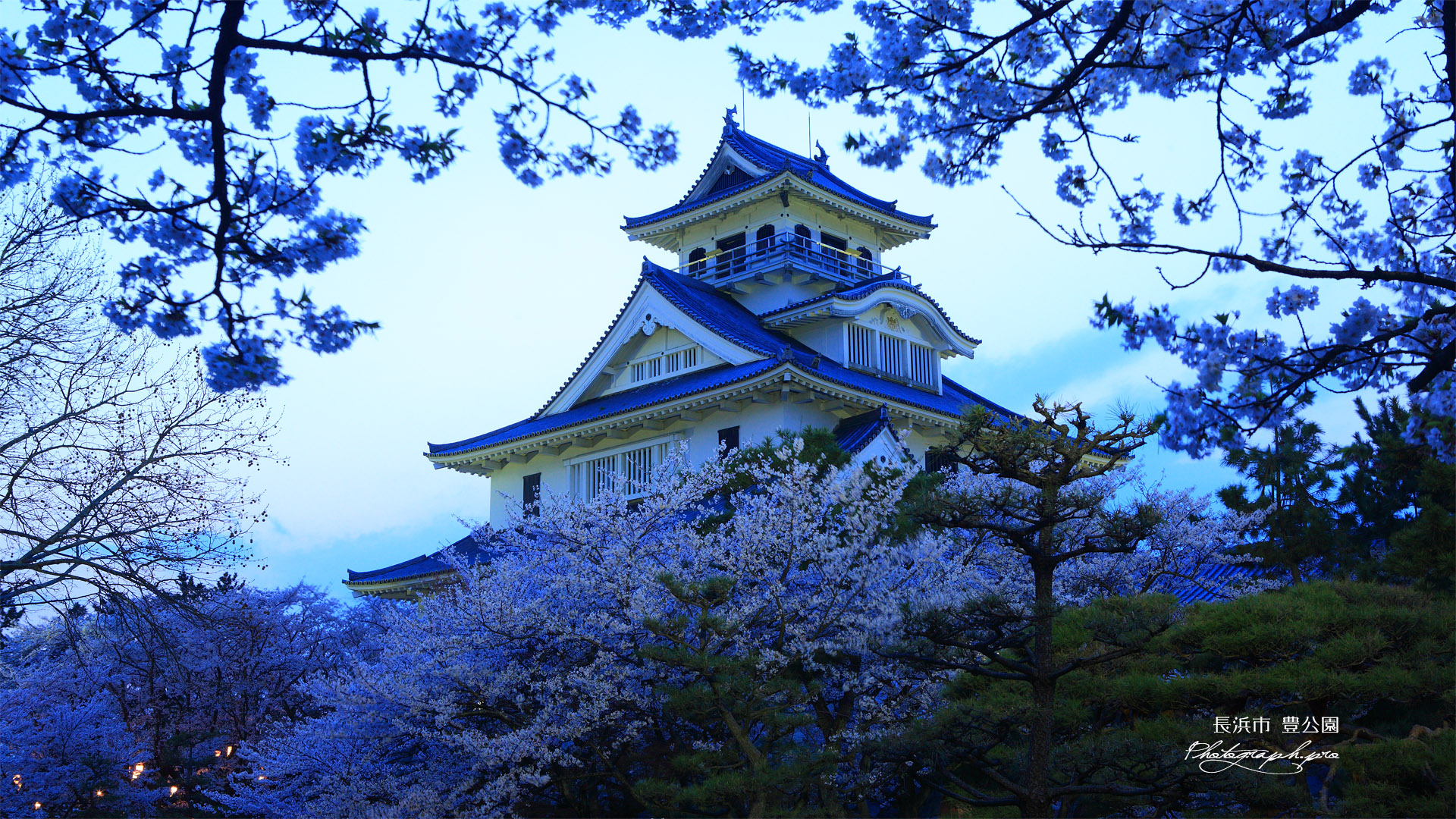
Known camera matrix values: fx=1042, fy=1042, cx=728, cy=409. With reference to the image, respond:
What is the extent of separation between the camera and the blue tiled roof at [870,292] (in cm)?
2247

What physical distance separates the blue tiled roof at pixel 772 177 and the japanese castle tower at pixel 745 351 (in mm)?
75

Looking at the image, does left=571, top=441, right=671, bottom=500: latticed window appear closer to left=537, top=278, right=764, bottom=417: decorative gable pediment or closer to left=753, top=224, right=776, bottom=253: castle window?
left=537, top=278, right=764, bottom=417: decorative gable pediment

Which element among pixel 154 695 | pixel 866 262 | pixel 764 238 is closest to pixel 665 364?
pixel 764 238

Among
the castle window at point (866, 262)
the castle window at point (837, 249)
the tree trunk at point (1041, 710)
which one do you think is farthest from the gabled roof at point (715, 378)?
the tree trunk at point (1041, 710)

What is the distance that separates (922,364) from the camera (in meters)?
24.3

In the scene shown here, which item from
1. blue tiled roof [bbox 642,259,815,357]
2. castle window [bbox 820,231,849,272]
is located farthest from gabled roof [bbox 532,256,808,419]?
castle window [bbox 820,231,849,272]

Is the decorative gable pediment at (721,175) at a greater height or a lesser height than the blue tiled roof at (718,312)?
greater

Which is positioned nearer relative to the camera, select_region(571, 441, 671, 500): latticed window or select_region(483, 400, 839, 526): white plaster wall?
select_region(483, 400, 839, 526): white plaster wall

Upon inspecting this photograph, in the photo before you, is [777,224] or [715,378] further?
[777,224]

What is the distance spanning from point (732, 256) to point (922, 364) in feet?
19.2
